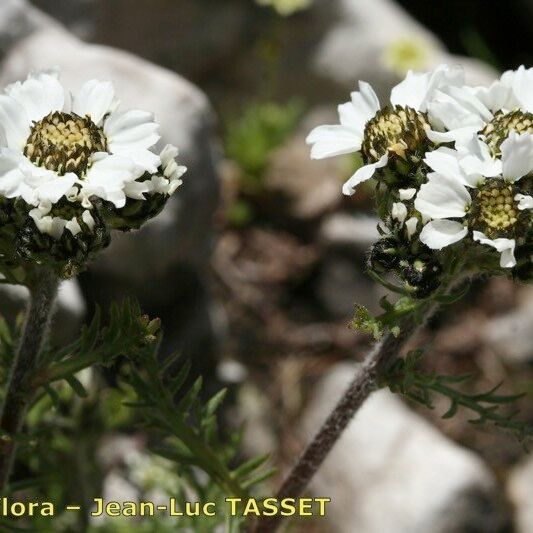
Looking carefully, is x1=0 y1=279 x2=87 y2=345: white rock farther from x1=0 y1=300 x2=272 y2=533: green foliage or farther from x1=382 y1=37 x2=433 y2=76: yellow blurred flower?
x1=382 y1=37 x2=433 y2=76: yellow blurred flower

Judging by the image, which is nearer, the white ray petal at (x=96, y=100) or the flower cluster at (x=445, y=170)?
the flower cluster at (x=445, y=170)

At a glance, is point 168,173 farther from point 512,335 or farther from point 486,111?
point 512,335

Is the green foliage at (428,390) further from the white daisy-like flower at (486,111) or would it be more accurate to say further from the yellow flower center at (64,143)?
the yellow flower center at (64,143)

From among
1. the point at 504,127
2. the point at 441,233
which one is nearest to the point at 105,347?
the point at 441,233

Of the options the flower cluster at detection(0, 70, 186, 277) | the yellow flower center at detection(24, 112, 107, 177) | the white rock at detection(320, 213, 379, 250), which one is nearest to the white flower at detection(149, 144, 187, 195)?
the flower cluster at detection(0, 70, 186, 277)

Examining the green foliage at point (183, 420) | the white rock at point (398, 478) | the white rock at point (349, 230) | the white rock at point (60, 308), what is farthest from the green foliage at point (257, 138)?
the green foliage at point (183, 420)

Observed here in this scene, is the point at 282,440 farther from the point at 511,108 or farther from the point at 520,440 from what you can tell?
the point at 511,108

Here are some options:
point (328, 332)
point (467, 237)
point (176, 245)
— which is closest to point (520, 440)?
point (467, 237)
